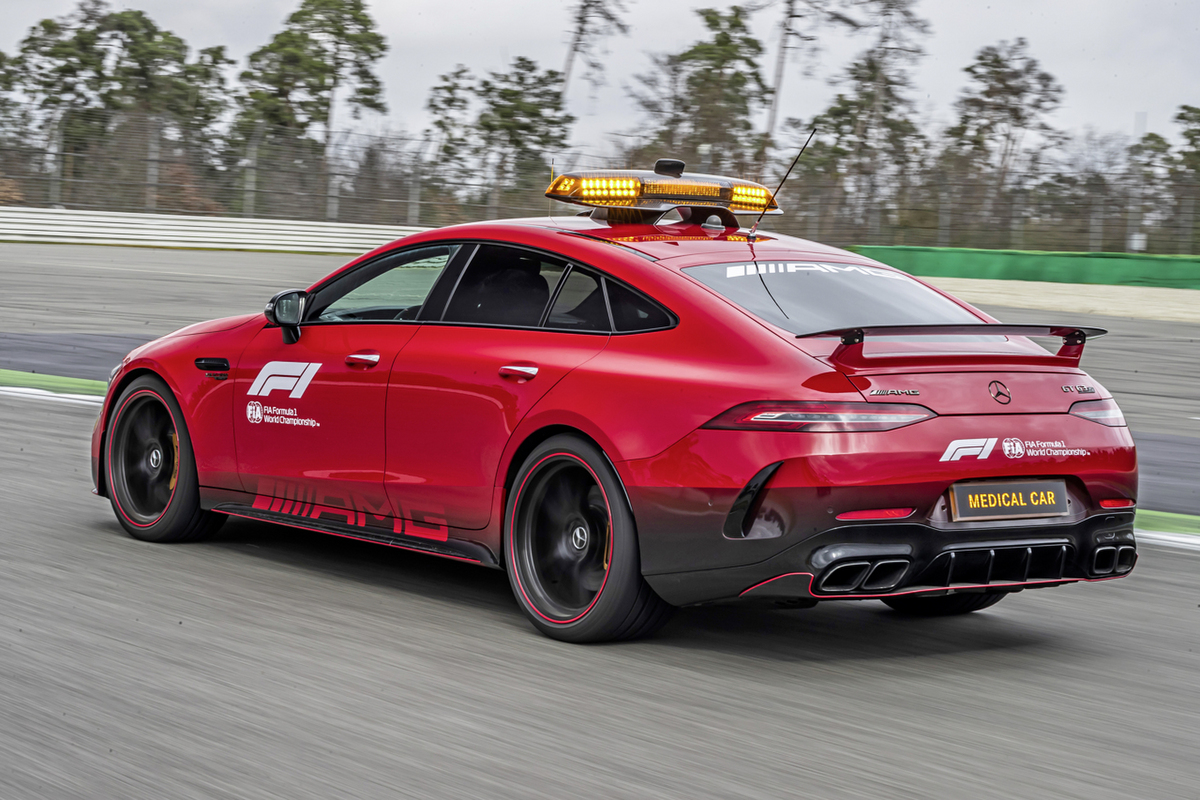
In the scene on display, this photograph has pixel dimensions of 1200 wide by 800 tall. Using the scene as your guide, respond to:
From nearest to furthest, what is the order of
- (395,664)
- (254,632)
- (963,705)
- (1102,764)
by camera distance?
(1102,764) → (963,705) → (395,664) → (254,632)

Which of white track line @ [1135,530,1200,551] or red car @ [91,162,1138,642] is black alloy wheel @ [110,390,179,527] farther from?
white track line @ [1135,530,1200,551]

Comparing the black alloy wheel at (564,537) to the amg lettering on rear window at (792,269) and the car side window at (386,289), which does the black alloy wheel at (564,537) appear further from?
Result: the car side window at (386,289)

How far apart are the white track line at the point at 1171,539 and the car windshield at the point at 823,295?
2.50 meters

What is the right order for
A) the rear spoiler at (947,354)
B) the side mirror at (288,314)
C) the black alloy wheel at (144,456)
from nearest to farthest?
the rear spoiler at (947,354) < the side mirror at (288,314) < the black alloy wheel at (144,456)

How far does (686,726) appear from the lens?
421 centimetres

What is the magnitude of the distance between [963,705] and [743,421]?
1080 millimetres

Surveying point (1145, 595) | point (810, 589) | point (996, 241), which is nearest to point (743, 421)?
point (810, 589)

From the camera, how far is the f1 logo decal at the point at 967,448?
15.2ft

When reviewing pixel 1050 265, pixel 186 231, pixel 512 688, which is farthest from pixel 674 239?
pixel 186 231

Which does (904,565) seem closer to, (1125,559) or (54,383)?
(1125,559)

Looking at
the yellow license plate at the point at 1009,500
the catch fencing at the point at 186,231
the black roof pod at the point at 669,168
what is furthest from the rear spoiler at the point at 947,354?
the catch fencing at the point at 186,231

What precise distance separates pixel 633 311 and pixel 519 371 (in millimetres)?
474

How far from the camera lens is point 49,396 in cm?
1229

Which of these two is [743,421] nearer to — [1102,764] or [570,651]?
[570,651]
